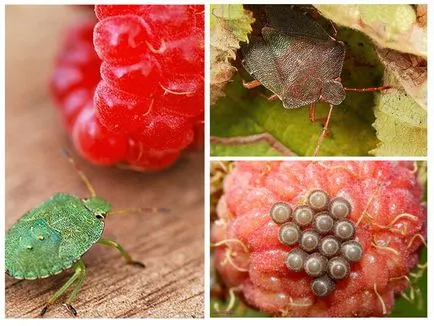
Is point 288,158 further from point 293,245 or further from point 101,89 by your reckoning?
point 101,89

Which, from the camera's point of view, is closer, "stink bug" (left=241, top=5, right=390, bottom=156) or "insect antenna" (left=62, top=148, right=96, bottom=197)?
"stink bug" (left=241, top=5, right=390, bottom=156)

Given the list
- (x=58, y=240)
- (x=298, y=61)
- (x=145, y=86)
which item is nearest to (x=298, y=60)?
(x=298, y=61)

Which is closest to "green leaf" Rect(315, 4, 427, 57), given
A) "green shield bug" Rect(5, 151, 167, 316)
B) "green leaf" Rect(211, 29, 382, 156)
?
"green leaf" Rect(211, 29, 382, 156)

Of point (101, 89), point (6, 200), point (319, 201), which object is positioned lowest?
point (6, 200)

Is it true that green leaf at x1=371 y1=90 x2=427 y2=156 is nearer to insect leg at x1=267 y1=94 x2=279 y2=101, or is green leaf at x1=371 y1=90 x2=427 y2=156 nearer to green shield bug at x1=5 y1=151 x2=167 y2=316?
insect leg at x1=267 y1=94 x2=279 y2=101

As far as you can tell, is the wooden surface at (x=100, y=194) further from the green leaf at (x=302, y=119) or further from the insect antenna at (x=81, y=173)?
the green leaf at (x=302, y=119)
